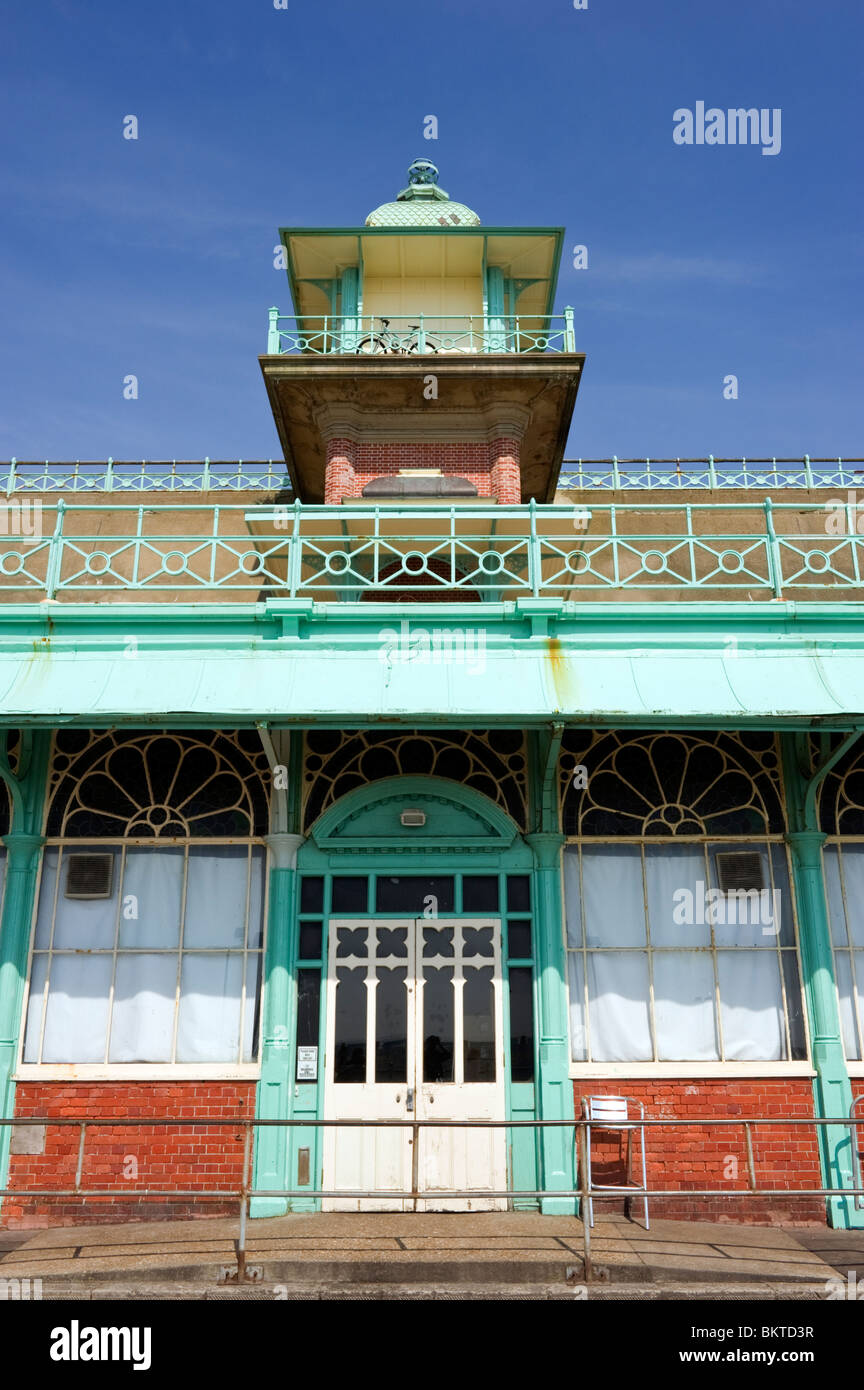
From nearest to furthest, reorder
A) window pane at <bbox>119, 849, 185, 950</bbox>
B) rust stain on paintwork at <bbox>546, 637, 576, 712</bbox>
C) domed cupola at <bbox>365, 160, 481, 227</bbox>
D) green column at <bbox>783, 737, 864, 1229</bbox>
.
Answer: rust stain on paintwork at <bbox>546, 637, 576, 712</bbox>
green column at <bbox>783, 737, 864, 1229</bbox>
window pane at <bbox>119, 849, 185, 950</bbox>
domed cupola at <bbox>365, 160, 481, 227</bbox>

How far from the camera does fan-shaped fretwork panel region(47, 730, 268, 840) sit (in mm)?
10172

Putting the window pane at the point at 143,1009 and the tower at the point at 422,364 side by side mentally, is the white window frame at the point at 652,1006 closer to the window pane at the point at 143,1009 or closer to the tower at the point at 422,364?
the window pane at the point at 143,1009

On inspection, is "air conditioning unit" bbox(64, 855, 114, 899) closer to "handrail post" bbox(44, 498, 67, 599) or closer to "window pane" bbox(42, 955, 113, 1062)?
"window pane" bbox(42, 955, 113, 1062)

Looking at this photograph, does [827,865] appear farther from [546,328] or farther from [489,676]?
[546,328]

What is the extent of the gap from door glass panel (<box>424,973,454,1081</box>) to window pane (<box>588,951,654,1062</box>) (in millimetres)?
1355

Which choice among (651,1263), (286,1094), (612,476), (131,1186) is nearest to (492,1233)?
(651,1263)

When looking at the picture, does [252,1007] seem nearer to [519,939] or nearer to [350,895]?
[350,895]

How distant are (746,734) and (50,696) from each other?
22.2ft

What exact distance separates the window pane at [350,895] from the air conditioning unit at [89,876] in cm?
221

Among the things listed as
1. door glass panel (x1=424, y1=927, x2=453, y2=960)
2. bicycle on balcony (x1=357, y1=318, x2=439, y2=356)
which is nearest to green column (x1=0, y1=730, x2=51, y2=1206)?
door glass panel (x1=424, y1=927, x2=453, y2=960)

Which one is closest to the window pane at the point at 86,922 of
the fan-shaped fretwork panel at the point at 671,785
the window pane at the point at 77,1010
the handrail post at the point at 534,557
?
the window pane at the point at 77,1010

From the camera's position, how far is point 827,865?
10164 millimetres

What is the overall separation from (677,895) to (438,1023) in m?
2.65

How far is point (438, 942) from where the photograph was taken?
9852mm
